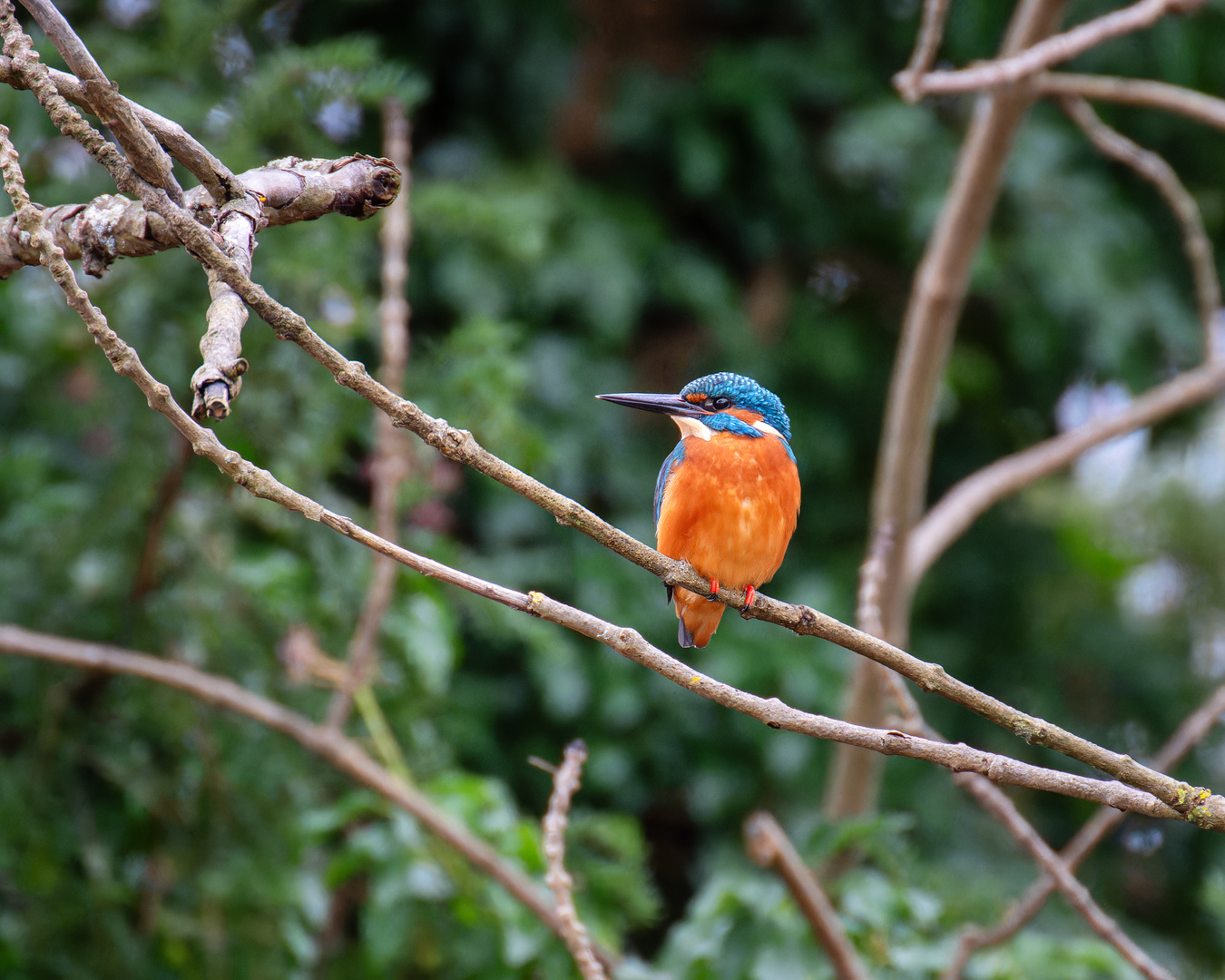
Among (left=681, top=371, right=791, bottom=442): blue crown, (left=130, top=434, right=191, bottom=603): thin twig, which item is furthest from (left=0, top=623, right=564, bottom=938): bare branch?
(left=681, top=371, right=791, bottom=442): blue crown

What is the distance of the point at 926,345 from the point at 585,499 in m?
1.48

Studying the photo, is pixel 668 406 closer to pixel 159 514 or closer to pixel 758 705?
pixel 758 705

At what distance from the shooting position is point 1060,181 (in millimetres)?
4039

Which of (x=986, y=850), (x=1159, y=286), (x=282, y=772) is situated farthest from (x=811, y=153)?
(x=282, y=772)

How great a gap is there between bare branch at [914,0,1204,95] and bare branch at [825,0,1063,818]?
8.2 inches

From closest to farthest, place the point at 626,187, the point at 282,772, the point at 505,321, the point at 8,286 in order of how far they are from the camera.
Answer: the point at 282,772 < the point at 8,286 < the point at 505,321 < the point at 626,187

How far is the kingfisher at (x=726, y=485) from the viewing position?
2037 mm

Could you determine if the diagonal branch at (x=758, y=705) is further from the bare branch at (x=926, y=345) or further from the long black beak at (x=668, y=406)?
the bare branch at (x=926, y=345)

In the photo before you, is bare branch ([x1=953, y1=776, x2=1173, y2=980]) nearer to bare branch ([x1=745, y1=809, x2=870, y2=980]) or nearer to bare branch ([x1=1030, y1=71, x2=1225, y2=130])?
bare branch ([x1=745, y1=809, x2=870, y2=980])

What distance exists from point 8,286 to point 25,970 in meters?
1.80

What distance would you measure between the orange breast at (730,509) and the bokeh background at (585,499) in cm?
68

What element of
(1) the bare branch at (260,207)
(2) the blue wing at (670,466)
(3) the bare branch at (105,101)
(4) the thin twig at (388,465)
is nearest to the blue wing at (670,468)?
(2) the blue wing at (670,466)

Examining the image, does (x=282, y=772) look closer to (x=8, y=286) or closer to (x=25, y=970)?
(x=25, y=970)

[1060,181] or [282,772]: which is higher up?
[1060,181]
